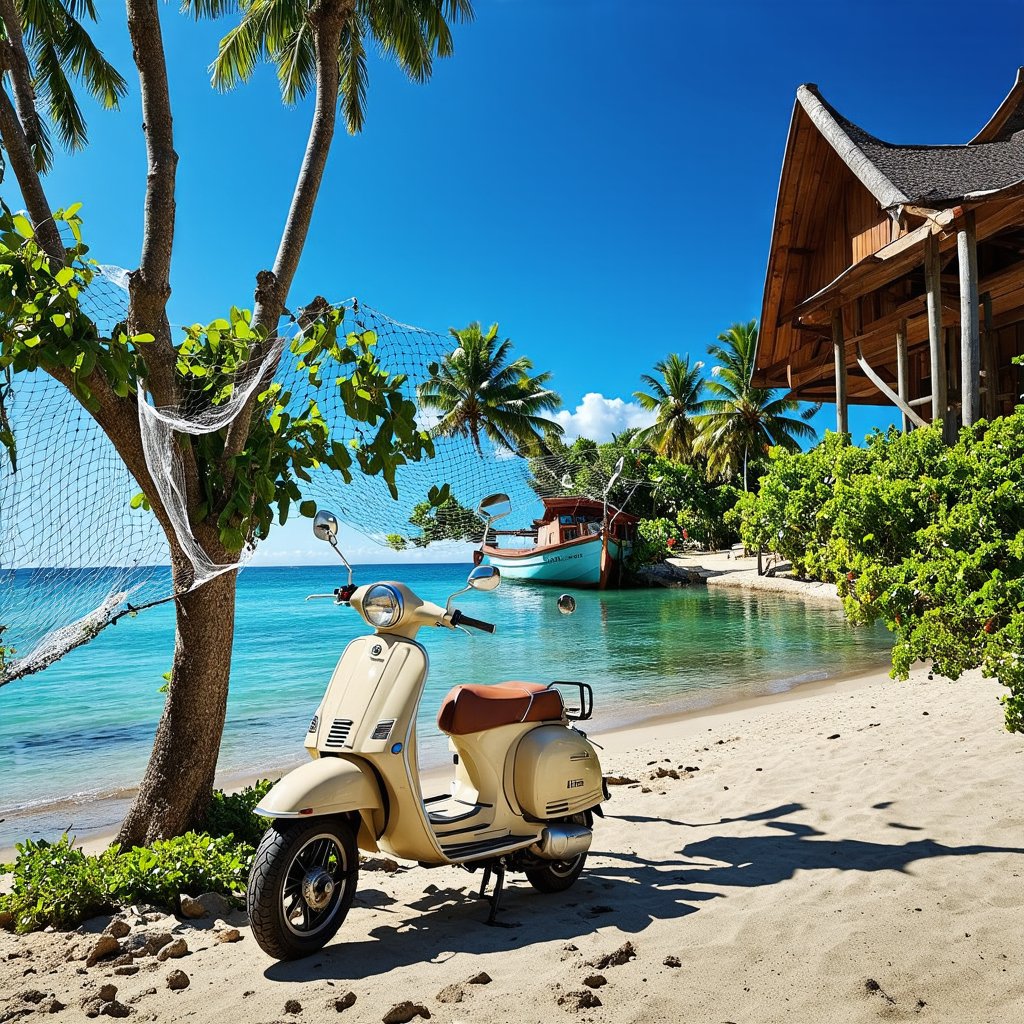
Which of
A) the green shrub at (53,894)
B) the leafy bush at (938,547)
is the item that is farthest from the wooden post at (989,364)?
the green shrub at (53,894)

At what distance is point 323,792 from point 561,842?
112cm

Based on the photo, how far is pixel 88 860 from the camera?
11.8 ft

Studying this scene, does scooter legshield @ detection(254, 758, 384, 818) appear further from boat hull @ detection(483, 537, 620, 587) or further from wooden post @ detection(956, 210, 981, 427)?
boat hull @ detection(483, 537, 620, 587)

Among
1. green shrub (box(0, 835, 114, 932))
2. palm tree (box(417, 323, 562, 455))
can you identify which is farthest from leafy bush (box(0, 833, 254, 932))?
palm tree (box(417, 323, 562, 455))

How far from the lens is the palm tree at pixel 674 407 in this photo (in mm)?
37625

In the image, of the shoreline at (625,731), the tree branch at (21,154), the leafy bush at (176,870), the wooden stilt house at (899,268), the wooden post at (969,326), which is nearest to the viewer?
the leafy bush at (176,870)

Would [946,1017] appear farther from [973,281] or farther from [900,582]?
[973,281]

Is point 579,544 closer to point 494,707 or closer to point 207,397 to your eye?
point 207,397

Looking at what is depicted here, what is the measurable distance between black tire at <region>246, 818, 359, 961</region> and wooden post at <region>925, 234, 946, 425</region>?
6.39 metres

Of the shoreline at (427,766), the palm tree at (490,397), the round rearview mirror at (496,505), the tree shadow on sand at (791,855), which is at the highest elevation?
the palm tree at (490,397)

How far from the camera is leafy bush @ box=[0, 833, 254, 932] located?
10.8 ft

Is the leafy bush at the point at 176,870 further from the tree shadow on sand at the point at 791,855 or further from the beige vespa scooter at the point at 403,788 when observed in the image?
the tree shadow on sand at the point at 791,855

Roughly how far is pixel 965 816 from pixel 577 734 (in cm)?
217

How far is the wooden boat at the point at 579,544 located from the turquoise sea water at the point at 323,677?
8.86 m
